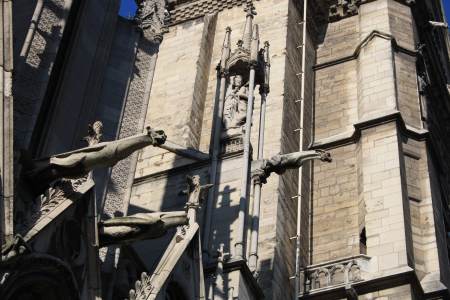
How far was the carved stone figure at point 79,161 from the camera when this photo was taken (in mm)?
8867

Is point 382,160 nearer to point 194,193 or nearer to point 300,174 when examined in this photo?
point 300,174

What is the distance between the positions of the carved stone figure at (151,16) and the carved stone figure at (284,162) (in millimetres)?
2212

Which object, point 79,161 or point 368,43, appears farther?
point 368,43

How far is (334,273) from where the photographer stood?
51.0 ft

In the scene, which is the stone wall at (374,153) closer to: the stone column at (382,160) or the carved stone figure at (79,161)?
the stone column at (382,160)

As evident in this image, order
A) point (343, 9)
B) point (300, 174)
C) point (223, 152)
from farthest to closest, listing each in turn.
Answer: point (343, 9) < point (300, 174) < point (223, 152)

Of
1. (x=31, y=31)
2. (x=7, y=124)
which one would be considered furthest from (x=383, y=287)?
(x=7, y=124)

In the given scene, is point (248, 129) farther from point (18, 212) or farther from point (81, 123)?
point (18, 212)

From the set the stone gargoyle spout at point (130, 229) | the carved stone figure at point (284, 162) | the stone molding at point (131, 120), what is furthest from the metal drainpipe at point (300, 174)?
the stone gargoyle spout at point (130, 229)

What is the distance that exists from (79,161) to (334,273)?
7.46m

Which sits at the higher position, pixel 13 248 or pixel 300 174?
pixel 300 174

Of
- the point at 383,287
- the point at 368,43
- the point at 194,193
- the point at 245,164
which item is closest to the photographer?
the point at 194,193

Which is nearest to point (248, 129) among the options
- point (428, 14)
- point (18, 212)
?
point (18, 212)

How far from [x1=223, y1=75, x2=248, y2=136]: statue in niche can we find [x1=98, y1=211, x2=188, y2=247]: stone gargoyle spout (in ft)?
12.7
